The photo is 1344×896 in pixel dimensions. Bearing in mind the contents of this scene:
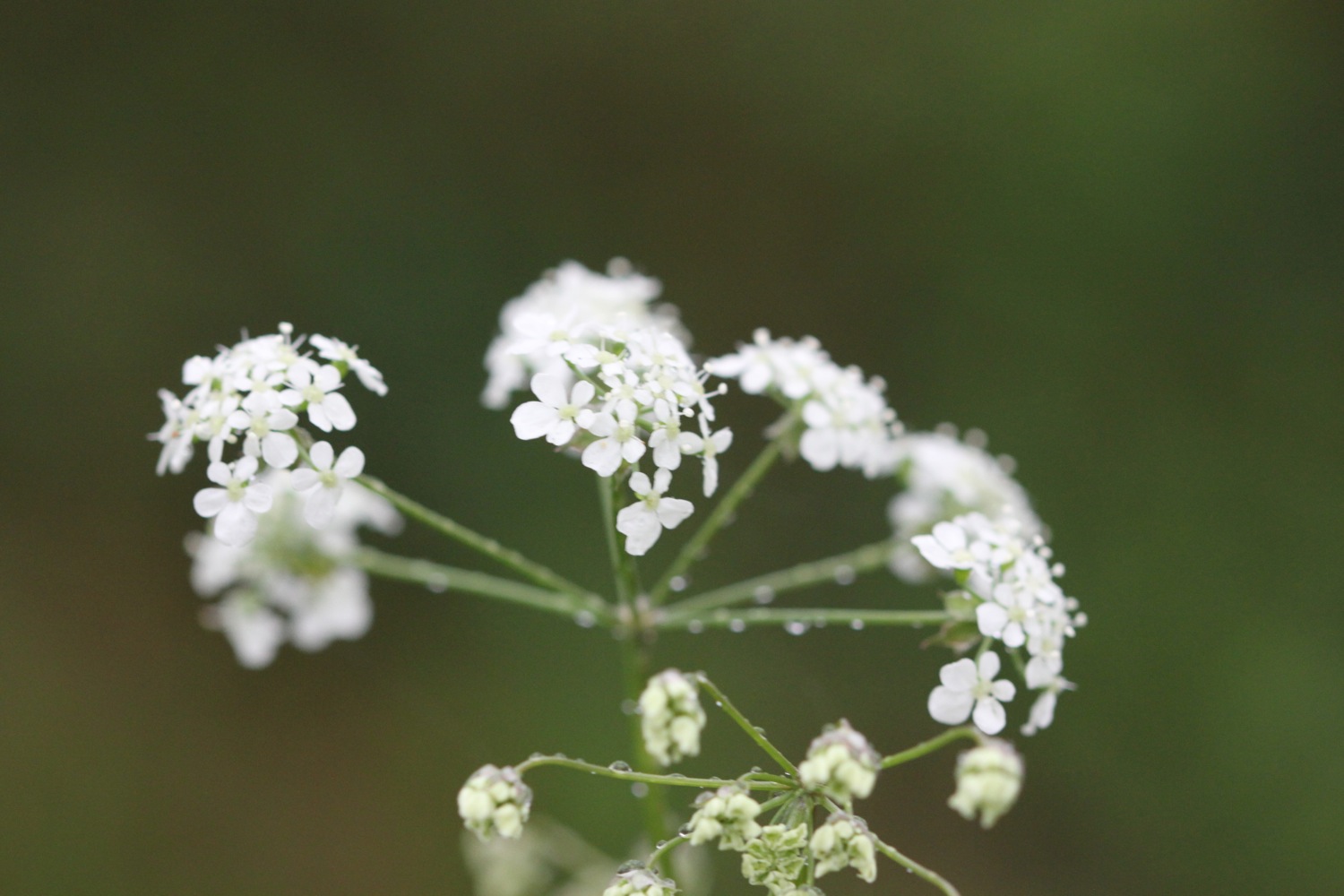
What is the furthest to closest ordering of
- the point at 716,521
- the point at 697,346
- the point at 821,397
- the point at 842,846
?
the point at 697,346
the point at 821,397
the point at 716,521
the point at 842,846

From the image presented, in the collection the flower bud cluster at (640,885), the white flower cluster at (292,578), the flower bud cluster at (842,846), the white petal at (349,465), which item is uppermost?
the white flower cluster at (292,578)

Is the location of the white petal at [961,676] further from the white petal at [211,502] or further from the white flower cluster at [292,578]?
the white flower cluster at [292,578]

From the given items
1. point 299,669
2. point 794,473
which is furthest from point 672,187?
point 299,669

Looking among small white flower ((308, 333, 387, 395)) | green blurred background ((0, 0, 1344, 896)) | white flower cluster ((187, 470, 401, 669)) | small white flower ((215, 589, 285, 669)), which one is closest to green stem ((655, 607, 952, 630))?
small white flower ((308, 333, 387, 395))

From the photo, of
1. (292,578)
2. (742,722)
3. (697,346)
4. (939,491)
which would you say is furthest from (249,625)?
(697,346)

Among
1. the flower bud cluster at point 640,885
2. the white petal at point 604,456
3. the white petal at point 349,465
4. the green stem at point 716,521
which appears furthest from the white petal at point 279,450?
the flower bud cluster at point 640,885

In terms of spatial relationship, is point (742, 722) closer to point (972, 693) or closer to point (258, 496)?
point (972, 693)
